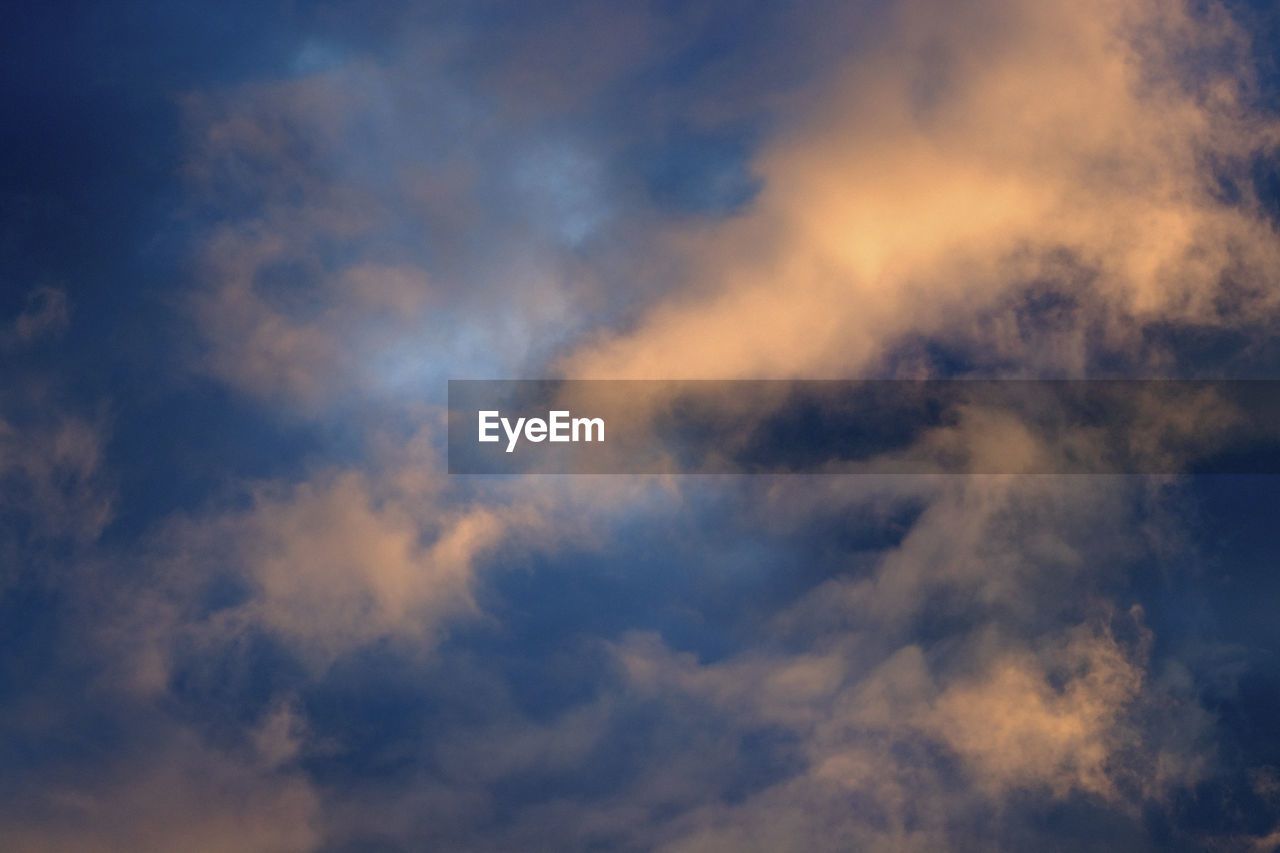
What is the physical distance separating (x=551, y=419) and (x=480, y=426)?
7.08m

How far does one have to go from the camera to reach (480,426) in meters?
116

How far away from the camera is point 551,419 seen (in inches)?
4550
